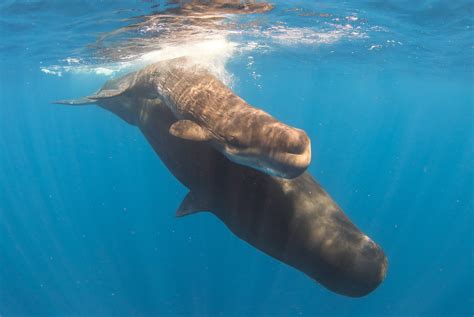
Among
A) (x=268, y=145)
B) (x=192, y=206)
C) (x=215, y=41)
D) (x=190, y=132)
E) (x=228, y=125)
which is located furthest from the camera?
(x=215, y=41)

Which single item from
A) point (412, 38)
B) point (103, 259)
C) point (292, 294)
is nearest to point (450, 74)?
point (412, 38)

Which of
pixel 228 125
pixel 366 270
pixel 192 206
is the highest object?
pixel 228 125

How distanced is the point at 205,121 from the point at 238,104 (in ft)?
2.01

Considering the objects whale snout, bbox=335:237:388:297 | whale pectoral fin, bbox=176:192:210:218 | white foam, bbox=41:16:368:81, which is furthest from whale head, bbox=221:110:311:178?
white foam, bbox=41:16:368:81

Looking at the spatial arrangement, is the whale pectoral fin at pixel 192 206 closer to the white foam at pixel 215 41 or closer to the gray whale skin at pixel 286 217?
the gray whale skin at pixel 286 217

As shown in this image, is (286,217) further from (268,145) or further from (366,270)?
(268,145)

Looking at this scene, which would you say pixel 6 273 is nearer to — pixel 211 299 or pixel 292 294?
pixel 211 299

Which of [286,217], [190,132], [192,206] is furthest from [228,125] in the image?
[192,206]

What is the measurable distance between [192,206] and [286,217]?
2069 mm

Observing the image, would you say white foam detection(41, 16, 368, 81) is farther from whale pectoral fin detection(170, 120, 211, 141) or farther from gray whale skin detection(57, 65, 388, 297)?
whale pectoral fin detection(170, 120, 211, 141)

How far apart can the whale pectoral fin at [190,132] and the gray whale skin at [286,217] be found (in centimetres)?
66

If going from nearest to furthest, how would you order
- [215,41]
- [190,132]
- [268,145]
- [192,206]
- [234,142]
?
1. [268,145]
2. [234,142]
3. [190,132]
4. [192,206]
5. [215,41]

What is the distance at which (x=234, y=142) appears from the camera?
16.2 feet

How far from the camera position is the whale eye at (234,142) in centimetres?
485
